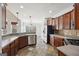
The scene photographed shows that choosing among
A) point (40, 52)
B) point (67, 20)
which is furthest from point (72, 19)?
point (40, 52)

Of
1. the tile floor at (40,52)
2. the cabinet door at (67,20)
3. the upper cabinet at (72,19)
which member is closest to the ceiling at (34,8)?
the upper cabinet at (72,19)

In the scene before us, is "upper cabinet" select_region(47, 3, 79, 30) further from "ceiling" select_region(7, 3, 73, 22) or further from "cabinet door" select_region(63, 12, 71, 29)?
"ceiling" select_region(7, 3, 73, 22)

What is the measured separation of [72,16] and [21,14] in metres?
1.78

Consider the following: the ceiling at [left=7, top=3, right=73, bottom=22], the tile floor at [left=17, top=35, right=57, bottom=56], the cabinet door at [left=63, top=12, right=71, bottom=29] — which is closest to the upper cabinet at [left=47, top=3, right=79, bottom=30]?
the cabinet door at [left=63, top=12, right=71, bottom=29]

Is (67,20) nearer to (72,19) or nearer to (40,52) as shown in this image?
(72,19)

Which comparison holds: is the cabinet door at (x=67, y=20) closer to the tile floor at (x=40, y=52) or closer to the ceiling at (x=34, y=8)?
the ceiling at (x=34, y=8)

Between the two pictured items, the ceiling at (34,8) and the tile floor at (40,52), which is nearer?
the ceiling at (34,8)

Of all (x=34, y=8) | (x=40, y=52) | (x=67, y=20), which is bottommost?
(x=40, y=52)

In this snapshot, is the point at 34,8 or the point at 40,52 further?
the point at 40,52

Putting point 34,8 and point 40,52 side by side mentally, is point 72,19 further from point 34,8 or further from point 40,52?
point 40,52

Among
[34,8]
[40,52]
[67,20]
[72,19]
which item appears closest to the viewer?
[34,8]

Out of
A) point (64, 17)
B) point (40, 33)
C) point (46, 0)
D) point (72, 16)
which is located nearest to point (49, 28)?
point (40, 33)

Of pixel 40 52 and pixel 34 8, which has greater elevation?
pixel 34 8

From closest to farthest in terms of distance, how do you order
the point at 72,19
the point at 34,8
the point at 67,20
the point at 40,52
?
the point at 34,8
the point at 40,52
the point at 72,19
the point at 67,20
